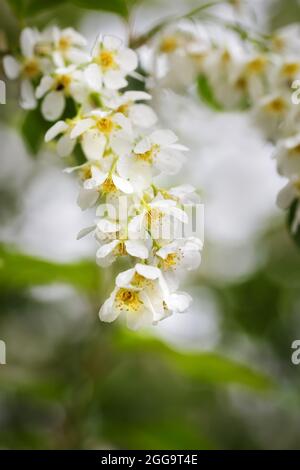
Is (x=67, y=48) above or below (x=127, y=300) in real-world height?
above

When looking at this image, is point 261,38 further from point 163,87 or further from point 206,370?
point 206,370

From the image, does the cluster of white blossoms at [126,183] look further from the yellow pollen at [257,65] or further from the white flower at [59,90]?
the yellow pollen at [257,65]

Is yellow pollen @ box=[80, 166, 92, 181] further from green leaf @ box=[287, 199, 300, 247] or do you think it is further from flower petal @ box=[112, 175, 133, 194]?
green leaf @ box=[287, 199, 300, 247]

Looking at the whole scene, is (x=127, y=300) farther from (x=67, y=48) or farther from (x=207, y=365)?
(x=207, y=365)

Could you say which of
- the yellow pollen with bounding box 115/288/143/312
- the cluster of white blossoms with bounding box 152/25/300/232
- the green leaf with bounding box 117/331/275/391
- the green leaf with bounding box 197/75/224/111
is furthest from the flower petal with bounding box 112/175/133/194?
the green leaf with bounding box 117/331/275/391

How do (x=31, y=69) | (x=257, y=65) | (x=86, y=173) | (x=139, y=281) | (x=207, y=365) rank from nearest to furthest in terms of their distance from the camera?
(x=139, y=281)
(x=86, y=173)
(x=31, y=69)
(x=257, y=65)
(x=207, y=365)

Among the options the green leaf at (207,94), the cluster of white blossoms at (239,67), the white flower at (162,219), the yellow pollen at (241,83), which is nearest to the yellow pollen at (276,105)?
the cluster of white blossoms at (239,67)

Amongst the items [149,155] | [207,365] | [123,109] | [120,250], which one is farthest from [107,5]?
[207,365]
